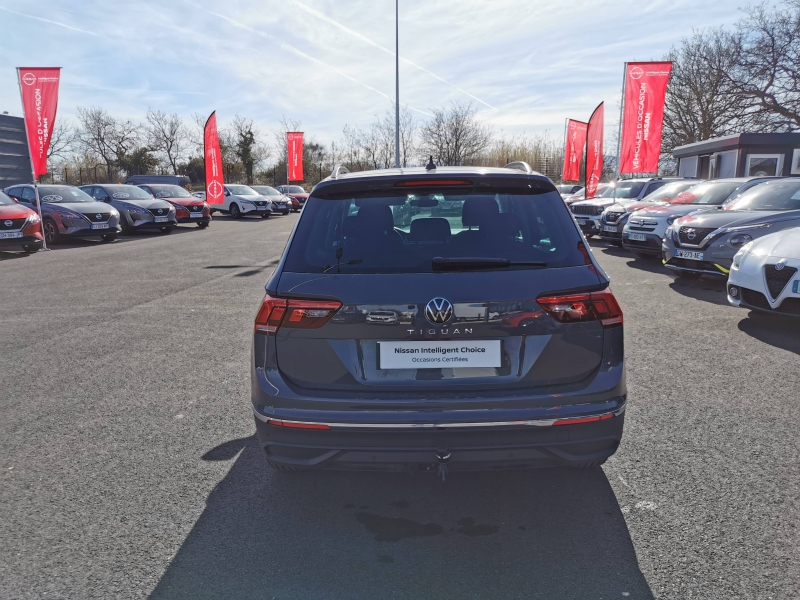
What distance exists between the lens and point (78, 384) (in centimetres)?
477

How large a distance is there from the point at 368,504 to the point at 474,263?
4.31ft

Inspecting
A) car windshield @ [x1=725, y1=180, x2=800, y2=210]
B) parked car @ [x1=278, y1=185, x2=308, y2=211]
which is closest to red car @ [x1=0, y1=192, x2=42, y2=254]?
car windshield @ [x1=725, y1=180, x2=800, y2=210]

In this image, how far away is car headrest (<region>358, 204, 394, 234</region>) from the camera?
2818mm

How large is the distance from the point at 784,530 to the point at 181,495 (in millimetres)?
2802

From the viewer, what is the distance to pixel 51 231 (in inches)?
646

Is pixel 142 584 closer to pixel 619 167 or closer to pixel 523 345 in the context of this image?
pixel 523 345

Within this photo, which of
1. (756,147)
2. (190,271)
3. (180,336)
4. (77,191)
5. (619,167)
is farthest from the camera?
(756,147)

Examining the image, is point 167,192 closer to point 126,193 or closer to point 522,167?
point 126,193

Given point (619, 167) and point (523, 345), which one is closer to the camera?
point (523, 345)

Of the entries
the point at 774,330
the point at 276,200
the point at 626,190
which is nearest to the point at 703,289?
the point at 774,330

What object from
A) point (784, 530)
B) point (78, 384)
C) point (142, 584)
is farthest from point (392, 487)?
point (78, 384)

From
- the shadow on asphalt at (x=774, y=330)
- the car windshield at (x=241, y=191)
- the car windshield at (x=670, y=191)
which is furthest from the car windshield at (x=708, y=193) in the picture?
the car windshield at (x=241, y=191)

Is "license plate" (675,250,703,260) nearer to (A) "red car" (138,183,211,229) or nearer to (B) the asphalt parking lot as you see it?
(B) the asphalt parking lot

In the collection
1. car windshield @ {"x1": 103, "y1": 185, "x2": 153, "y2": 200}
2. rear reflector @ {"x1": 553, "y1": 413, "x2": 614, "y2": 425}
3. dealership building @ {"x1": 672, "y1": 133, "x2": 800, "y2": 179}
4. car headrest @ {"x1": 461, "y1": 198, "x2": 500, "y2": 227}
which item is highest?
dealership building @ {"x1": 672, "y1": 133, "x2": 800, "y2": 179}
